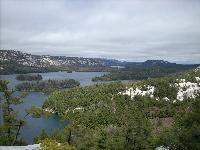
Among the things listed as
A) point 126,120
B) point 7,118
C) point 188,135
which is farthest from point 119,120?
point 7,118

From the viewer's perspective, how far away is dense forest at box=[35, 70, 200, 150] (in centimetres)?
4900

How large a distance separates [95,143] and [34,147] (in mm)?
31053

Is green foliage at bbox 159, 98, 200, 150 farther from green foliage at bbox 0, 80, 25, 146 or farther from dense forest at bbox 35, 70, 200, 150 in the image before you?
green foliage at bbox 0, 80, 25, 146

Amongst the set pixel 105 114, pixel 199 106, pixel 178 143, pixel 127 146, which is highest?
pixel 199 106

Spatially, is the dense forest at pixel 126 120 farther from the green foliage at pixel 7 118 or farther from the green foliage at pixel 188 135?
the green foliage at pixel 7 118

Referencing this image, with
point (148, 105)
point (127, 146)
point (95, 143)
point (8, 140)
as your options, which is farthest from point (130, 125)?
point (148, 105)

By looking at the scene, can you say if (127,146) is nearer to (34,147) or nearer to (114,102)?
(34,147)

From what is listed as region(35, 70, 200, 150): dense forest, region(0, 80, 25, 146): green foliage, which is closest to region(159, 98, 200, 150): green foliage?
region(35, 70, 200, 150): dense forest

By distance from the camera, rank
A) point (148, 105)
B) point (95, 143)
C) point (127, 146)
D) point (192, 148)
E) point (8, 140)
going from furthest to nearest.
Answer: point (148, 105), point (95, 143), point (127, 146), point (8, 140), point (192, 148)

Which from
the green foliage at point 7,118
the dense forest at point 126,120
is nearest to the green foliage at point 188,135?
the dense forest at point 126,120

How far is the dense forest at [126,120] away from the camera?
4900 cm

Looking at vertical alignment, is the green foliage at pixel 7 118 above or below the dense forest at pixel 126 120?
above

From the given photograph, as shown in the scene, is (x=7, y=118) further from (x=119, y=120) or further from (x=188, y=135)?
(x=119, y=120)

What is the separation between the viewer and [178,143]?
46.5 m
